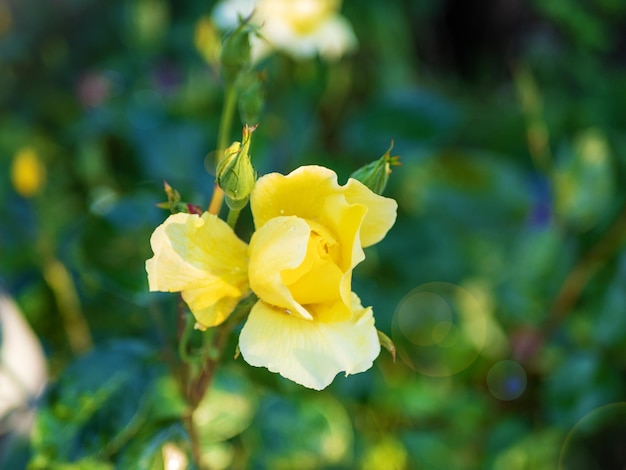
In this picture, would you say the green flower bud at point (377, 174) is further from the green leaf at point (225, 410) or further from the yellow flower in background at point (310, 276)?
the green leaf at point (225, 410)

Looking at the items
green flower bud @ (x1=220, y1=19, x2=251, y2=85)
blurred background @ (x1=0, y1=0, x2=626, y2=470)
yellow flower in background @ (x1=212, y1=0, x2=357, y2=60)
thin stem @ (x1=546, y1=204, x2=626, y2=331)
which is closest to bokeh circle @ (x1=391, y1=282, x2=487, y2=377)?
blurred background @ (x1=0, y1=0, x2=626, y2=470)

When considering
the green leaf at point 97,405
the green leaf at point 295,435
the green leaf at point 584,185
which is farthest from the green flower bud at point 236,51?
the green leaf at point 584,185

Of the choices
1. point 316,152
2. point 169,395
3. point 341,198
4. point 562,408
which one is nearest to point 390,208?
point 341,198

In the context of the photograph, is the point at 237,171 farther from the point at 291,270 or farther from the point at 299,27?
the point at 299,27

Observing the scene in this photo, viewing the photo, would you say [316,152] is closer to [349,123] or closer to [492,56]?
[349,123]

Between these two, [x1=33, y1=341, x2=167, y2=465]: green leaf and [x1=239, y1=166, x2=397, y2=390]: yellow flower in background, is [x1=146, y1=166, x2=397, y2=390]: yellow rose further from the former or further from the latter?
[x1=33, y1=341, x2=167, y2=465]: green leaf

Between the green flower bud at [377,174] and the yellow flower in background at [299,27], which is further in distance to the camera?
the yellow flower in background at [299,27]
